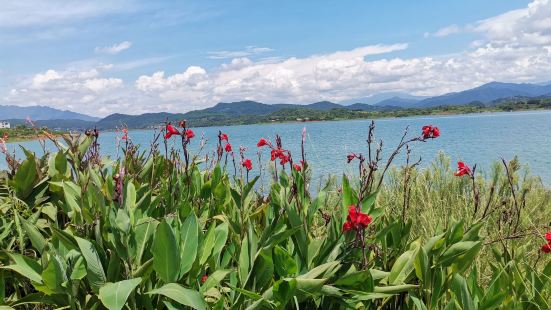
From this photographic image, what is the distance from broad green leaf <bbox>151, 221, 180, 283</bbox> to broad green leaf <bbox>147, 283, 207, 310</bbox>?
0.06 m

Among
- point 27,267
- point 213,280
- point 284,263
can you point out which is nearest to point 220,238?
point 213,280

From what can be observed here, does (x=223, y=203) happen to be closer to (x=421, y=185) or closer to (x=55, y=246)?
(x=55, y=246)

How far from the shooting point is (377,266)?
2.13 m

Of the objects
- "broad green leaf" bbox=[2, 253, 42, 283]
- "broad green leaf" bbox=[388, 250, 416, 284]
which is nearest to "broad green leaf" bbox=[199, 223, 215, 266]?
"broad green leaf" bbox=[2, 253, 42, 283]

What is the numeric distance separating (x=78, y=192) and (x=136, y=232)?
30.3 inches

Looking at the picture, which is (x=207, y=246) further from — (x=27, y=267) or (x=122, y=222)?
(x=27, y=267)

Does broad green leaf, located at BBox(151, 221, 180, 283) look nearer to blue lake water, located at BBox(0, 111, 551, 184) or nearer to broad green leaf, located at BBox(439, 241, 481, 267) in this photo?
broad green leaf, located at BBox(439, 241, 481, 267)

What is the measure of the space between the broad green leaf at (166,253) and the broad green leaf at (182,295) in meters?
0.06

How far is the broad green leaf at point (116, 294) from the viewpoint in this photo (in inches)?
56.2

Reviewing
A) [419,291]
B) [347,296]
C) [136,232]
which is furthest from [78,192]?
[419,291]

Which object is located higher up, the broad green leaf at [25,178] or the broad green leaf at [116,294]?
the broad green leaf at [25,178]

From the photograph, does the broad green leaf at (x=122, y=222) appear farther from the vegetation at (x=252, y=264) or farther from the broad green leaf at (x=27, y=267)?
the broad green leaf at (x=27, y=267)

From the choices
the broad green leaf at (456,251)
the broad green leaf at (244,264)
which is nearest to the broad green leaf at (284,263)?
the broad green leaf at (244,264)

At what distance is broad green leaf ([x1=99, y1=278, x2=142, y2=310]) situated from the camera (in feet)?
4.69
